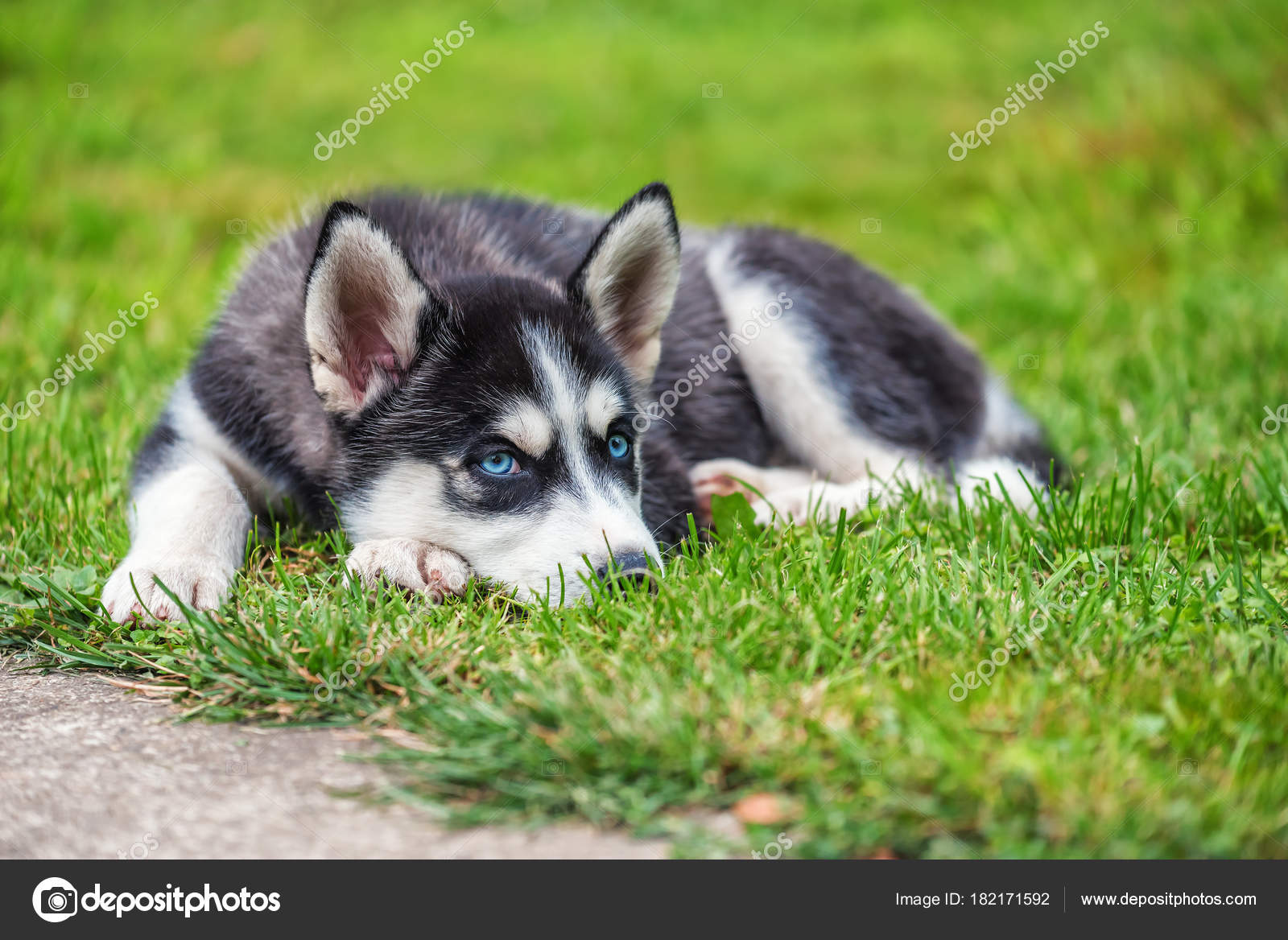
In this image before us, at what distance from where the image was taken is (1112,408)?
4.84 m

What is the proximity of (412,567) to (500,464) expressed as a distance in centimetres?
34

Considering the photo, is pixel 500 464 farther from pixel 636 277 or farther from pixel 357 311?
pixel 636 277

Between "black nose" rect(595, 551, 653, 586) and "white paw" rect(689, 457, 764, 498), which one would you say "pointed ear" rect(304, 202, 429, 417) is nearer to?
"black nose" rect(595, 551, 653, 586)

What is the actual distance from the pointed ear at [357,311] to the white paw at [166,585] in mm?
526

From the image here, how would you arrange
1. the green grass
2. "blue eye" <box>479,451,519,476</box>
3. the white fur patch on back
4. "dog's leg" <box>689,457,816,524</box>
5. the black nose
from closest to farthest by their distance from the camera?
the green grass
the black nose
"blue eye" <box>479,451,519,476</box>
"dog's leg" <box>689,457,816,524</box>
the white fur patch on back

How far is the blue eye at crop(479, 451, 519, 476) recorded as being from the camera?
9.61 feet

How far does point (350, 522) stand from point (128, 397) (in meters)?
1.86

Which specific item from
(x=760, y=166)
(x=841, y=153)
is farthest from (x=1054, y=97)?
(x=760, y=166)

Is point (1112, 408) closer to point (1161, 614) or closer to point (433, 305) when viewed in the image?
point (1161, 614)

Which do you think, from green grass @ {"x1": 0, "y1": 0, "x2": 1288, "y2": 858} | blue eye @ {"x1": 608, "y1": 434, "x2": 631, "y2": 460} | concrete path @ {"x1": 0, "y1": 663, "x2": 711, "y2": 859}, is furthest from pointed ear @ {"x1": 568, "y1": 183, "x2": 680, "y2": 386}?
concrete path @ {"x1": 0, "y1": 663, "x2": 711, "y2": 859}

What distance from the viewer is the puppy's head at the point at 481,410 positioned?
2.84m
